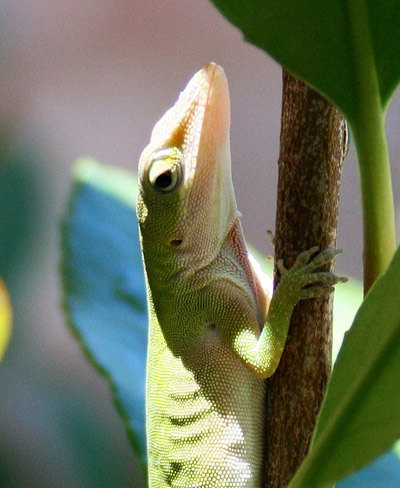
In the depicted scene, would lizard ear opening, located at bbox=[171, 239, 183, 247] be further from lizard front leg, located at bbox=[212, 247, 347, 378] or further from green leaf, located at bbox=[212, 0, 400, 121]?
green leaf, located at bbox=[212, 0, 400, 121]

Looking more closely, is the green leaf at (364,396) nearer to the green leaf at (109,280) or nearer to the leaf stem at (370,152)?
the leaf stem at (370,152)

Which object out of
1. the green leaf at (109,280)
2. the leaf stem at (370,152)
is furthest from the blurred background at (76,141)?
the leaf stem at (370,152)

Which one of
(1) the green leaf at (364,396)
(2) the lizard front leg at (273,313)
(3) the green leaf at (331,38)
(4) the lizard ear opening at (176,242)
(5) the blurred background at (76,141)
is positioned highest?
(5) the blurred background at (76,141)

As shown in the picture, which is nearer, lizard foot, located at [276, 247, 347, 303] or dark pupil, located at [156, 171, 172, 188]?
lizard foot, located at [276, 247, 347, 303]

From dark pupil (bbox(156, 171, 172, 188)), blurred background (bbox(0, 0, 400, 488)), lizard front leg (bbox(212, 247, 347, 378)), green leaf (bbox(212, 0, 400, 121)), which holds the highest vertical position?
blurred background (bbox(0, 0, 400, 488))

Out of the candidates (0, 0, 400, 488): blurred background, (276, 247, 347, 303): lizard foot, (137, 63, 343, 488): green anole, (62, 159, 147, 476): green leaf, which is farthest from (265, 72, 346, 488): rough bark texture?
(0, 0, 400, 488): blurred background

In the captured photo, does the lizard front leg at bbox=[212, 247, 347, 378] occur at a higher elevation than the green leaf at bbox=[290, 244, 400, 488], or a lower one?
higher

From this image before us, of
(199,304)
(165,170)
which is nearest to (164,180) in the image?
(165,170)
